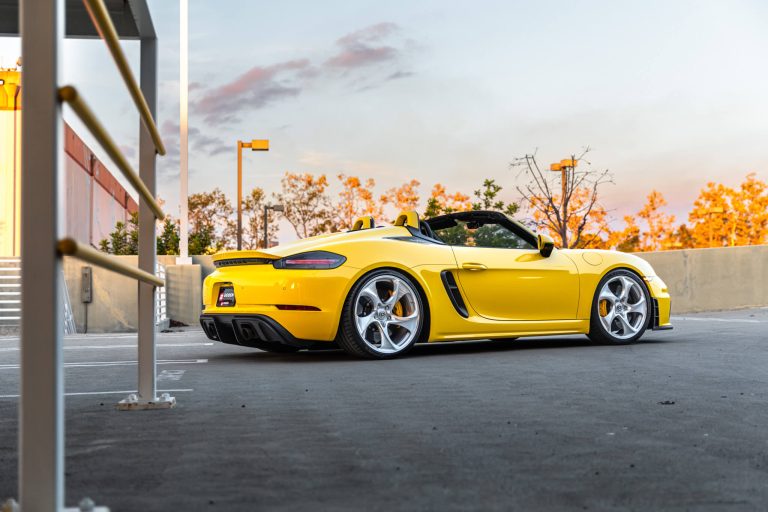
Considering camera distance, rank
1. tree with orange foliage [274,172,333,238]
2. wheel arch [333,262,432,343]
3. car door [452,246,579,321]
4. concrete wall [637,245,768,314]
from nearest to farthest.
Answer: wheel arch [333,262,432,343] → car door [452,246,579,321] → concrete wall [637,245,768,314] → tree with orange foliage [274,172,333,238]

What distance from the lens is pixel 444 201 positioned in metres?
40.2

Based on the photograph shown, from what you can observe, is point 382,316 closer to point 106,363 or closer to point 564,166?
point 106,363

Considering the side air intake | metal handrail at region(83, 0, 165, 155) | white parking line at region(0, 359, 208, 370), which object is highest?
metal handrail at region(83, 0, 165, 155)

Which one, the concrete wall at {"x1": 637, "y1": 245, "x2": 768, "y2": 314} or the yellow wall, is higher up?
the yellow wall

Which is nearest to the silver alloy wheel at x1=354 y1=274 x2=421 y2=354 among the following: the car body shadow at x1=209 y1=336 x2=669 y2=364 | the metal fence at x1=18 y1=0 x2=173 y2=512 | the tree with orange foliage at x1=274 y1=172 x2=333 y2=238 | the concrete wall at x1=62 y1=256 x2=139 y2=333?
the car body shadow at x1=209 y1=336 x2=669 y2=364

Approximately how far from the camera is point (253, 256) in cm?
699

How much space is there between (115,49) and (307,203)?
38.4 m

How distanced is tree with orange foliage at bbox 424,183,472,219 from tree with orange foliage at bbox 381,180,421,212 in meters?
0.98

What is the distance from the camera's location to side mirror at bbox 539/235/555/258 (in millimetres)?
7996

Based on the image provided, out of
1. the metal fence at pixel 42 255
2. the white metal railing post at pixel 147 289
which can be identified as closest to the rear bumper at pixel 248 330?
the white metal railing post at pixel 147 289

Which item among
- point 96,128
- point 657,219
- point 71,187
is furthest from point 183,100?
point 657,219

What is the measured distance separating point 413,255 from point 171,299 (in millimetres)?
10589

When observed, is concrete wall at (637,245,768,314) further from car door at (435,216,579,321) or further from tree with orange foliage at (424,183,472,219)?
tree with orange foliage at (424,183,472,219)

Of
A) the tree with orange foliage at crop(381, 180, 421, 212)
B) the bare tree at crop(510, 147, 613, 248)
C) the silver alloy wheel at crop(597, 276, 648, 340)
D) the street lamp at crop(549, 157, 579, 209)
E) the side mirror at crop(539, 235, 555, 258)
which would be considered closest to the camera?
the side mirror at crop(539, 235, 555, 258)
